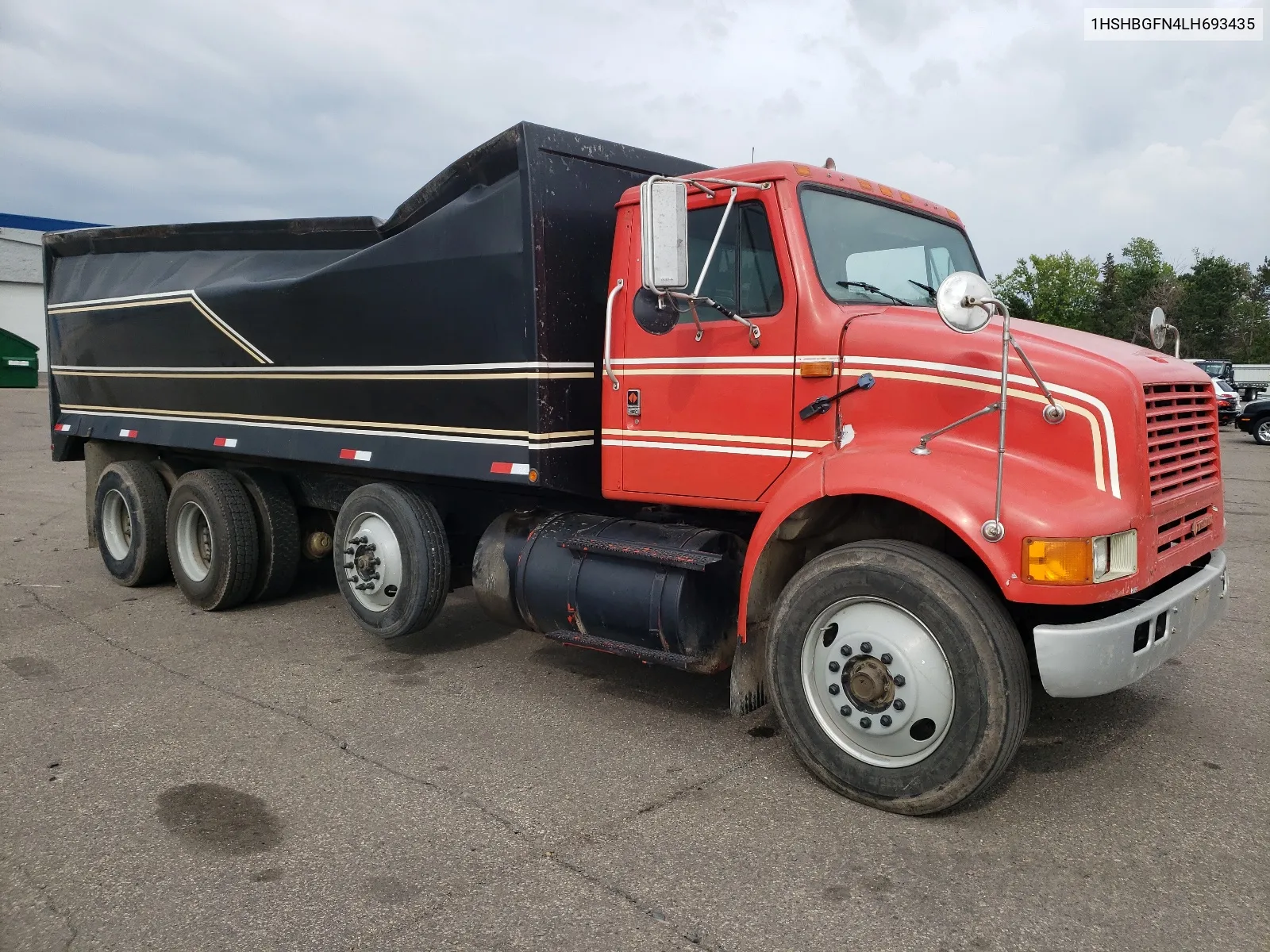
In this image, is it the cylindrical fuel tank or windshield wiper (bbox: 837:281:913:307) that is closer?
windshield wiper (bbox: 837:281:913:307)

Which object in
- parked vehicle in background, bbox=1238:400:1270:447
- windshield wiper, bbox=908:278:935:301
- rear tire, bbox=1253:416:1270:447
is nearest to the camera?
windshield wiper, bbox=908:278:935:301

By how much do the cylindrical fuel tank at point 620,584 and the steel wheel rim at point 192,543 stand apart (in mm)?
3056

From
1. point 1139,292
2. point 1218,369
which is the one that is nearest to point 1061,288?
point 1139,292

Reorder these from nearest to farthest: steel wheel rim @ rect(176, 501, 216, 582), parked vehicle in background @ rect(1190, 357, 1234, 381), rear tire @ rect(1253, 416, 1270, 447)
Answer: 1. steel wheel rim @ rect(176, 501, 216, 582)
2. rear tire @ rect(1253, 416, 1270, 447)
3. parked vehicle in background @ rect(1190, 357, 1234, 381)

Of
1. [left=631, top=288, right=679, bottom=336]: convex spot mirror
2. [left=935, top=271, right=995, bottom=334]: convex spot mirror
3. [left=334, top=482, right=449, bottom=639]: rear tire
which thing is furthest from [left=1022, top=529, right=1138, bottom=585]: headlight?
[left=334, top=482, right=449, bottom=639]: rear tire

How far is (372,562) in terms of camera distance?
5781 millimetres

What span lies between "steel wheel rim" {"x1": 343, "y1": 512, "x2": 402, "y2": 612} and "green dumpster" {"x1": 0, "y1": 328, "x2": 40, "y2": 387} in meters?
33.4

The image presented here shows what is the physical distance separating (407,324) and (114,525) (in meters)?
4.26

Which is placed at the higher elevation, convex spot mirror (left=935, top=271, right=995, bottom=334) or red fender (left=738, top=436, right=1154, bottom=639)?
convex spot mirror (left=935, top=271, right=995, bottom=334)

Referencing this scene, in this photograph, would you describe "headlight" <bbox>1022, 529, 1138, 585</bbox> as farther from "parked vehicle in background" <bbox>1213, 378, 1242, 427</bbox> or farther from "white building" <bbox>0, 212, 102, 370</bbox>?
"white building" <bbox>0, 212, 102, 370</bbox>

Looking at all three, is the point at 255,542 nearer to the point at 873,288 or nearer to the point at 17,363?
the point at 873,288

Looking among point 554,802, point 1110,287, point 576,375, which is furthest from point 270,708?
point 1110,287

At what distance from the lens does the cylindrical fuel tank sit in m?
4.43

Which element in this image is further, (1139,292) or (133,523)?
(1139,292)
